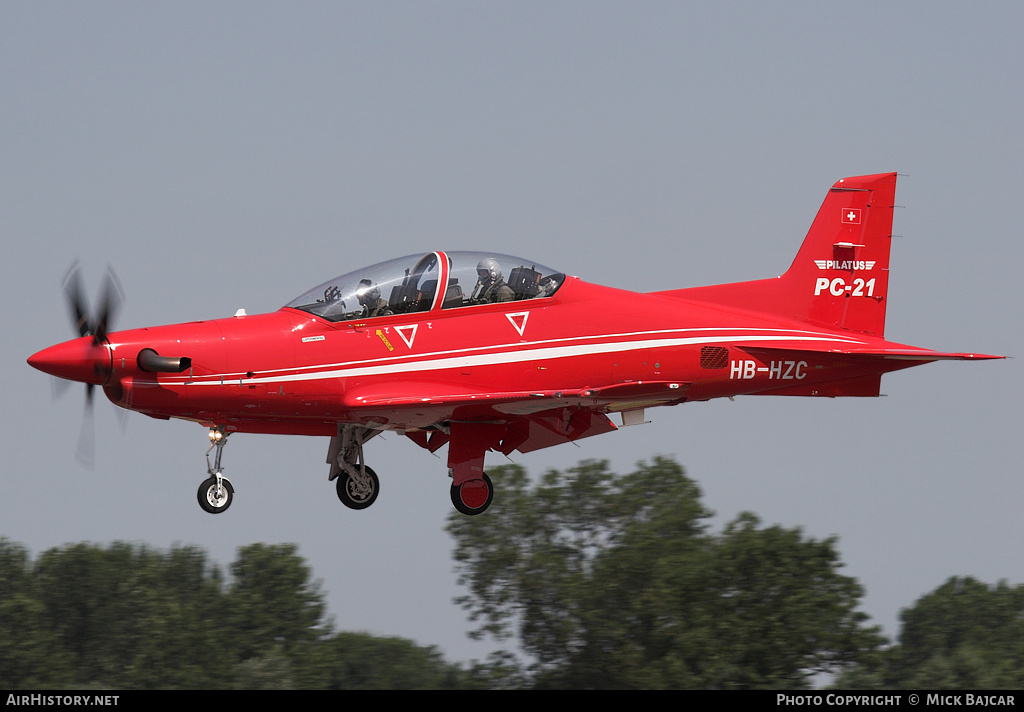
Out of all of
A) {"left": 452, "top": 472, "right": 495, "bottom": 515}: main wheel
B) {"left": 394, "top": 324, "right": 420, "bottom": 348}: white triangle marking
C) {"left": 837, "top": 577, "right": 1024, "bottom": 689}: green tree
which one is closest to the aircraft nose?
{"left": 394, "top": 324, "right": 420, "bottom": 348}: white triangle marking

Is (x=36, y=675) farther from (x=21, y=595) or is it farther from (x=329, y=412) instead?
(x=329, y=412)

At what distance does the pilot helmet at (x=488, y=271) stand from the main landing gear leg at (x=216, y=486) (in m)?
4.10

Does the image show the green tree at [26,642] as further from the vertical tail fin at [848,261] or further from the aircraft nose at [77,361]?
the vertical tail fin at [848,261]

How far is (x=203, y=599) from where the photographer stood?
60312mm

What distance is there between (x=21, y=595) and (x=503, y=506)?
2283 centimetres

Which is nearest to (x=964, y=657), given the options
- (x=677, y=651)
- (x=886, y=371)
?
(x=677, y=651)

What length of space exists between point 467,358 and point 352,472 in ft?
9.87

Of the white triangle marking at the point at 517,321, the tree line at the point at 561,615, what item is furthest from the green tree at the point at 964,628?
the white triangle marking at the point at 517,321

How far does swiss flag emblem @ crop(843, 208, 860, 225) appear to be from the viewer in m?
20.5

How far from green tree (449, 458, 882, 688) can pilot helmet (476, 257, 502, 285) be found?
32271 mm

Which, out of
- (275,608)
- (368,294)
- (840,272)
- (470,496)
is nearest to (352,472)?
(470,496)

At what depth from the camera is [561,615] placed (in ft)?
167

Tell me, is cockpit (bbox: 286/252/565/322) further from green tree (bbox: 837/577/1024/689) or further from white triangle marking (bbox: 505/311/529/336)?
green tree (bbox: 837/577/1024/689)

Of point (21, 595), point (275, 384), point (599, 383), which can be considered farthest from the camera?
point (21, 595)
